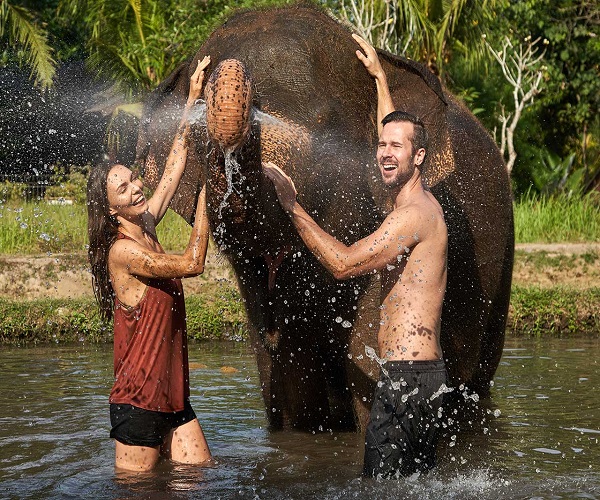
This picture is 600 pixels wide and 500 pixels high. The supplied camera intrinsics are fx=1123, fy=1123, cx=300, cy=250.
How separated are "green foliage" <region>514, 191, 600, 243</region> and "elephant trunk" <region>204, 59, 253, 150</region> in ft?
31.4

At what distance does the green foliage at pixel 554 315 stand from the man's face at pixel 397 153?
5613 millimetres

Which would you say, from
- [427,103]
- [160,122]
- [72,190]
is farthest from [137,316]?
[72,190]

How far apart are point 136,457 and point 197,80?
1.71m

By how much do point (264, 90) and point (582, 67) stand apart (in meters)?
13.5

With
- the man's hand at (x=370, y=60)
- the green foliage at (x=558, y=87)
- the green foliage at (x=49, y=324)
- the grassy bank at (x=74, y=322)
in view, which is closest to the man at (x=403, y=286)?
the man's hand at (x=370, y=60)

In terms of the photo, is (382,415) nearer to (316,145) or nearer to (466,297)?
(316,145)

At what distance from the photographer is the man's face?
4387mm

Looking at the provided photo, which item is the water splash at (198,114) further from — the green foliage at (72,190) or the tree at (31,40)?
the tree at (31,40)

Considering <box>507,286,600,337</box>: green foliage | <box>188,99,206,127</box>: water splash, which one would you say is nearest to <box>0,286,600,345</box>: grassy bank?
<box>507,286,600,337</box>: green foliage

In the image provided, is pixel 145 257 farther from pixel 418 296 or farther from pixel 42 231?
pixel 42 231

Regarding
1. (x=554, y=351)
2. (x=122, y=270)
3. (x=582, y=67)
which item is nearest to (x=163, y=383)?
(x=122, y=270)

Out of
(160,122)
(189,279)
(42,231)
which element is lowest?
(189,279)

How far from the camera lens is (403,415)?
4.38 meters

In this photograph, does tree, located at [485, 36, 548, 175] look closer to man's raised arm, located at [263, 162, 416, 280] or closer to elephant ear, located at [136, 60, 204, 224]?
elephant ear, located at [136, 60, 204, 224]
